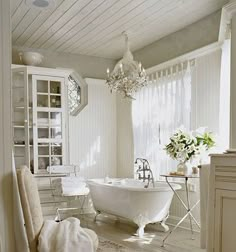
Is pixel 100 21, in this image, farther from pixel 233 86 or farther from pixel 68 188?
pixel 68 188

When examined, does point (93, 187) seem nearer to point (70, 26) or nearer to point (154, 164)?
point (154, 164)

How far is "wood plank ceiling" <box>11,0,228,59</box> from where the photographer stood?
13.1 ft

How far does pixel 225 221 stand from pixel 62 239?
1311 mm

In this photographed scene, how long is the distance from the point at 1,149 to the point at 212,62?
10.4ft

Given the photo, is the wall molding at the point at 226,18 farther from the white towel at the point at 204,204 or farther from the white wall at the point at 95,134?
the white wall at the point at 95,134

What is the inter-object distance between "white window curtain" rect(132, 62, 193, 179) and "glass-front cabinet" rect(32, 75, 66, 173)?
132 cm

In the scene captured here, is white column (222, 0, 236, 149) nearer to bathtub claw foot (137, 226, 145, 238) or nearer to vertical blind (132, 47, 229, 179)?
vertical blind (132, 47, 229, 179)

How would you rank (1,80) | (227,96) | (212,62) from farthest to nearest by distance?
(212,62), (227,96), (1,80)

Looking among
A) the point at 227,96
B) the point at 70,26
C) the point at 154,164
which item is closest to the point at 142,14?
the point at 70,26

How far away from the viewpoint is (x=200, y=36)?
4.48 metres

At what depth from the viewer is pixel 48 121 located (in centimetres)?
532

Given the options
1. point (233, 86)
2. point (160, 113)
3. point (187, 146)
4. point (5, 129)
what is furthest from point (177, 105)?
point (5, 129)

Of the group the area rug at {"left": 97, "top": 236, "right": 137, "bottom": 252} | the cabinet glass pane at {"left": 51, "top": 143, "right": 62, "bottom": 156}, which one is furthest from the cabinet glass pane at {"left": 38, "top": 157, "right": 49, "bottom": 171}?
the area rug at {"left": 97, "top": 236, "right": 137, "bottom": 252}

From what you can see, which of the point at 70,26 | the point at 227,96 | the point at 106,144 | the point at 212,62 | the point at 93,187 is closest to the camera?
the point at 227,96
